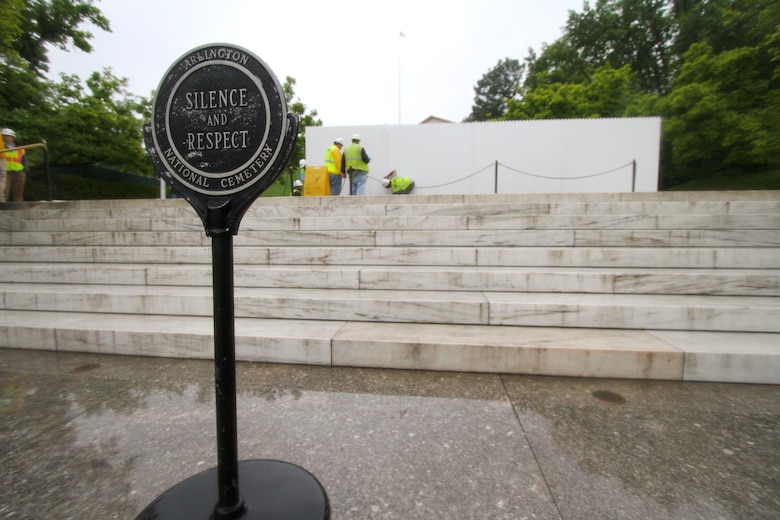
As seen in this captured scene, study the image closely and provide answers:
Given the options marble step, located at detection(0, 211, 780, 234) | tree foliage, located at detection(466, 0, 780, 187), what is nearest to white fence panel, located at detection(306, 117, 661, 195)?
tree foliage, located at detection(466, 0, 780, 187)

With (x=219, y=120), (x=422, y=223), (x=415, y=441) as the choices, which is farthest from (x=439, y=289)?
(x=219, y=120)

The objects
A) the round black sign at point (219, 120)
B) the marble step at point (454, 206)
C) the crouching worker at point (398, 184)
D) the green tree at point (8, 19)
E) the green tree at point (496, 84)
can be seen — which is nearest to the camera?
the round black sign at point (219, 120)

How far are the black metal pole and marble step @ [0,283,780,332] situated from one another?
246cm

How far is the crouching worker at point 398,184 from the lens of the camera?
46.9 ft

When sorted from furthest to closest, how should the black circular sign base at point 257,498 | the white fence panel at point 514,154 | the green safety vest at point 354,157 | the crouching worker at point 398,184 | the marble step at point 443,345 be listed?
the crouching worker at point 398,184
the white fence panel at point 514,154
the green safety vest at point 354,157
the marble step at point 443,345
the black circular sign base at point 257,498

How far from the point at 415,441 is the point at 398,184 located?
1260cm

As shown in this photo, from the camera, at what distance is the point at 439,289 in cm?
463

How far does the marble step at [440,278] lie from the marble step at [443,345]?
2.51ft

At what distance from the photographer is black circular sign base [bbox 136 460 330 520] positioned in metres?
1.72

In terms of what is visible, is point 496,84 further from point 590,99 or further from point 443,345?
point 443,345

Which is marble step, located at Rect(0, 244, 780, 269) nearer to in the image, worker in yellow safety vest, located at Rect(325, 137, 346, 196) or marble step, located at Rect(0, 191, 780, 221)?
marble step, located at Rect(0, 191, 780, 221)

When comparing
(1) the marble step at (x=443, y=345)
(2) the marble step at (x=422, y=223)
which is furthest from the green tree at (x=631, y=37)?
(1) the marble step at (x=443, y=345)

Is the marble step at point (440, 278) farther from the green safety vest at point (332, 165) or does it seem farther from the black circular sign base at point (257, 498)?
the green safety vest at point (332, 165)

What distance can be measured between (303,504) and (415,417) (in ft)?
3.27
